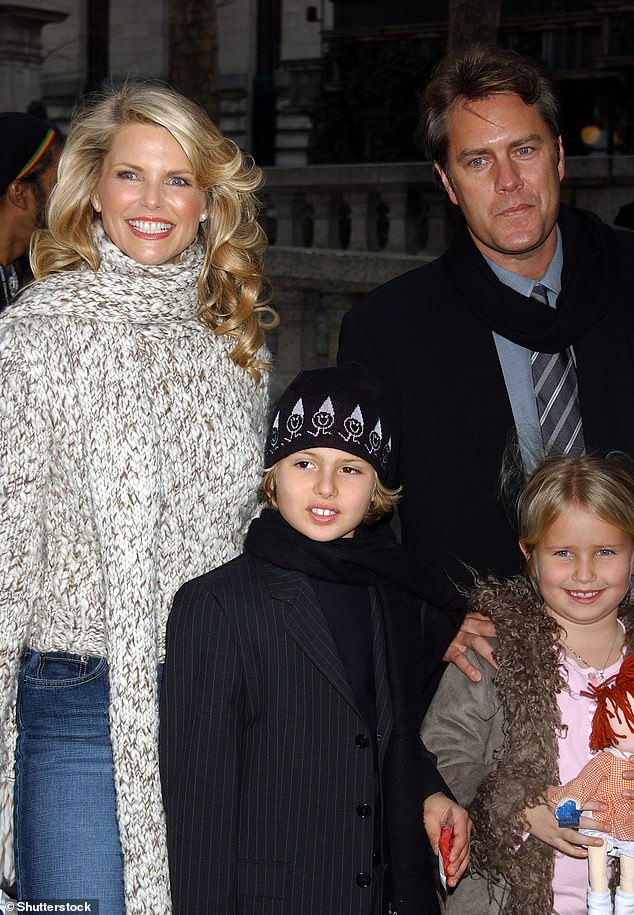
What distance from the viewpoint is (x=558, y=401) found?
11.3 feet

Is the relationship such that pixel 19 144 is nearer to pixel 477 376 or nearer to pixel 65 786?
pixel 477 376

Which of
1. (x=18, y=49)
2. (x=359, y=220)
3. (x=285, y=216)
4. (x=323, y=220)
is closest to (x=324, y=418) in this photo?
(x=359, y=220)

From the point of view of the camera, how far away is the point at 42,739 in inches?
118

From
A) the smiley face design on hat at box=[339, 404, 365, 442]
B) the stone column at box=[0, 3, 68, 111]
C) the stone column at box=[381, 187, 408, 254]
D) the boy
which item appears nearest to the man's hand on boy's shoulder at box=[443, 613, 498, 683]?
the boy

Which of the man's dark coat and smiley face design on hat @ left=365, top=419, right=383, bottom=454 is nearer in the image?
smiley face design on hat @ left=365, top=419, right=383, bottom=454

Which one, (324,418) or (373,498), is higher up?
(324,418)

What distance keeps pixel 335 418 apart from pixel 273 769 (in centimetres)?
89

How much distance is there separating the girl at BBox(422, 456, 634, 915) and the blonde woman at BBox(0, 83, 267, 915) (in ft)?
2.49

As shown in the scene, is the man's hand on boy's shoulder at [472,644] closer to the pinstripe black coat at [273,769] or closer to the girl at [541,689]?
the girl at [541,689]

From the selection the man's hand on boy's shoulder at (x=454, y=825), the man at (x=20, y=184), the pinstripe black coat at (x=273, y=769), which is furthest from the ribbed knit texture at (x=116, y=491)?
the man at (x=20, y=184)

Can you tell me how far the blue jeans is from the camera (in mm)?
2936

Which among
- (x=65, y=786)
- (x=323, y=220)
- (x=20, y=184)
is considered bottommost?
(x=65, y=786)

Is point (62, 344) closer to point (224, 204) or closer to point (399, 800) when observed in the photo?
point (224, 204)

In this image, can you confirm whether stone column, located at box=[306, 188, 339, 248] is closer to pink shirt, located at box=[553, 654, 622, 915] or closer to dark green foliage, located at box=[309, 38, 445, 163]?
pink shirt, located at box=[553, 654, 622, 915]
